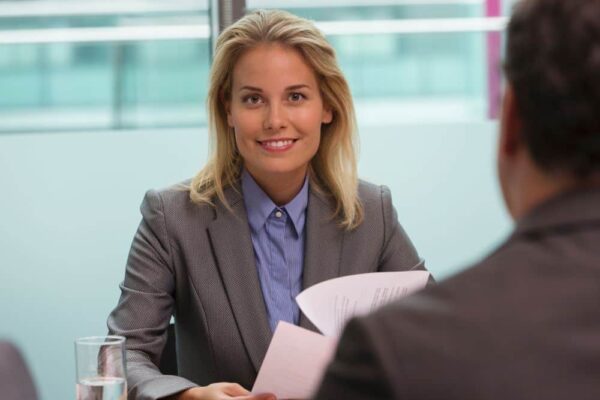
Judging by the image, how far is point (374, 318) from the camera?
34.8 inches

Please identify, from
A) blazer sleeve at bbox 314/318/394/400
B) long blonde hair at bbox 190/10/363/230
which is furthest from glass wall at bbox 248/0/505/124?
blazer sleeve at bbox 314/318/394/400

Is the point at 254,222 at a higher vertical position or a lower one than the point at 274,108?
lower

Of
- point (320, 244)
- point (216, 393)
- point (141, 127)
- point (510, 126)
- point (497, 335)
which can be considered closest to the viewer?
point (497, 335)

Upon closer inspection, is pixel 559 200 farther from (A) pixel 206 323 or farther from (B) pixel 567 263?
(A) pixel 206 323

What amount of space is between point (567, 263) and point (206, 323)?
5.44ft

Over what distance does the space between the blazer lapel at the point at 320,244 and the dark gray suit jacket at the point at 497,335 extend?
1.58m

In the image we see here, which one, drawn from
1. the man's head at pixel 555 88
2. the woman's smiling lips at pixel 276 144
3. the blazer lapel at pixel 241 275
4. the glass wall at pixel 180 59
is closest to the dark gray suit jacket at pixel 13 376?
the blazer lapel at pixel 241 275

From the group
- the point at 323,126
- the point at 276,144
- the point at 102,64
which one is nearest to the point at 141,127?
the point at 102,64

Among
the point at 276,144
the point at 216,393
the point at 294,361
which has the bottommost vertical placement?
the point at 216,393

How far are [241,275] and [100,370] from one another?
2.35 ft

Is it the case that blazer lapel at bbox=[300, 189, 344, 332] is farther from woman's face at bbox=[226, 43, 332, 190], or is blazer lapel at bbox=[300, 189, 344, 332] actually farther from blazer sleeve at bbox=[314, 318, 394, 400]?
blazer sleeve at bbox=[314, 318, 394, 400]

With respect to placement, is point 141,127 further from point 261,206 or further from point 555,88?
point 555,88

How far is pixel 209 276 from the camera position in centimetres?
249

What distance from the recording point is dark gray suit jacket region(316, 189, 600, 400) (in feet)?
2.79
